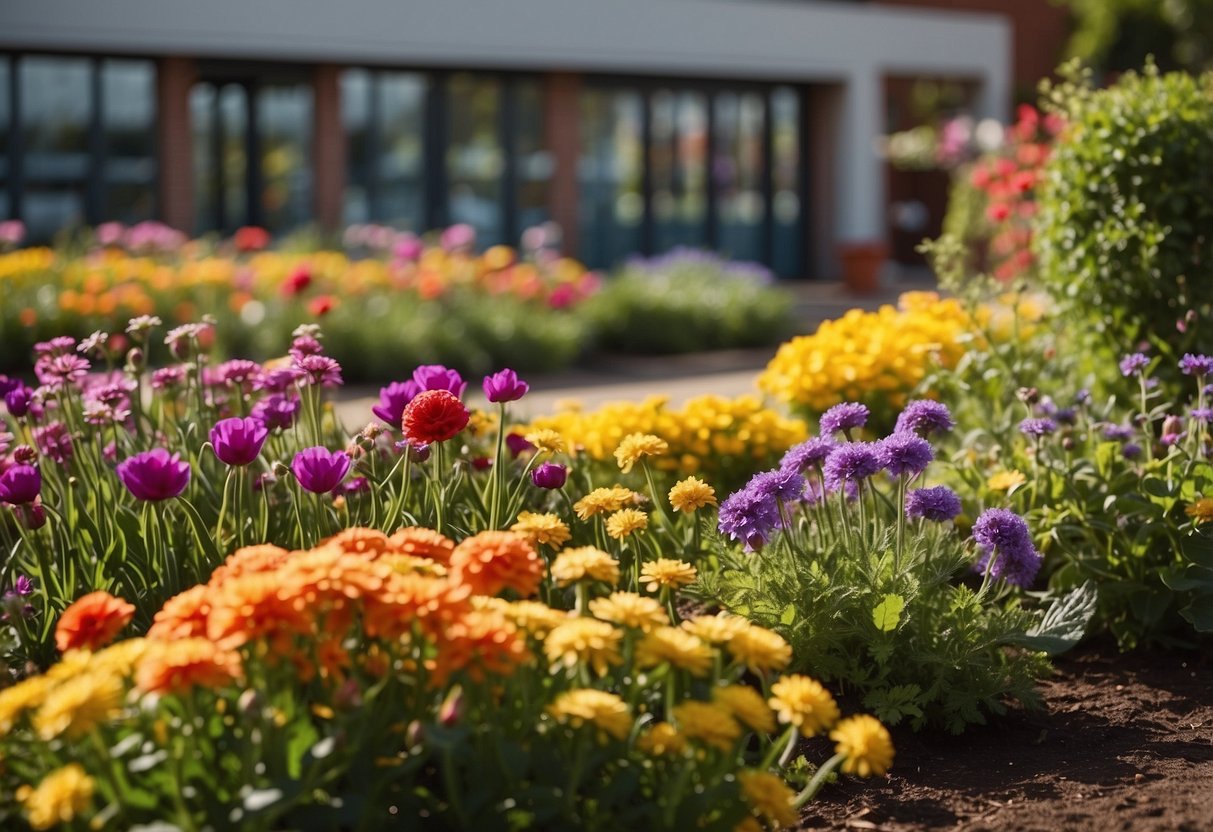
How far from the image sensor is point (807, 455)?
3.49m

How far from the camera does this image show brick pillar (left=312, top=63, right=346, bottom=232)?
770 inches

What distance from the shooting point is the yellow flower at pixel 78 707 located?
2107mm

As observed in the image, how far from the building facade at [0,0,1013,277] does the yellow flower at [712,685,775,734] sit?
17.0 m

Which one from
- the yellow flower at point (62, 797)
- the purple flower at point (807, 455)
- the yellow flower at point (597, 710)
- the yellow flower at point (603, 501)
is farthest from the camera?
Result: the purple flower at point (807, 455)

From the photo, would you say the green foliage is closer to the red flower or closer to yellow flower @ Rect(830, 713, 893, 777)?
the red flower

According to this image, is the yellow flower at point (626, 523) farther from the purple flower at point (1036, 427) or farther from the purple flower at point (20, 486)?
the purple flower at point (1036, 427)

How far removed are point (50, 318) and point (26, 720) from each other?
361 inches

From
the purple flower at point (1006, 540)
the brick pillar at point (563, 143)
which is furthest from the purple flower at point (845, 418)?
the brick pillar at point (563, 143)

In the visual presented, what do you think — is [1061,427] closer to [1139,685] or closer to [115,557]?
[1139,685]

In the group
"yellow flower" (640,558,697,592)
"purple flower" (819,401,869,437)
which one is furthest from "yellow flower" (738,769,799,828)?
"purple flower" (819,401,869,437)

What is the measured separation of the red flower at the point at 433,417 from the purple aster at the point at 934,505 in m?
1.06

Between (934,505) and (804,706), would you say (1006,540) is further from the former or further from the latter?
(804,706)

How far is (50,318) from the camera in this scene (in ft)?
37.0

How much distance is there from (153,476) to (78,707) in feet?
2.56
